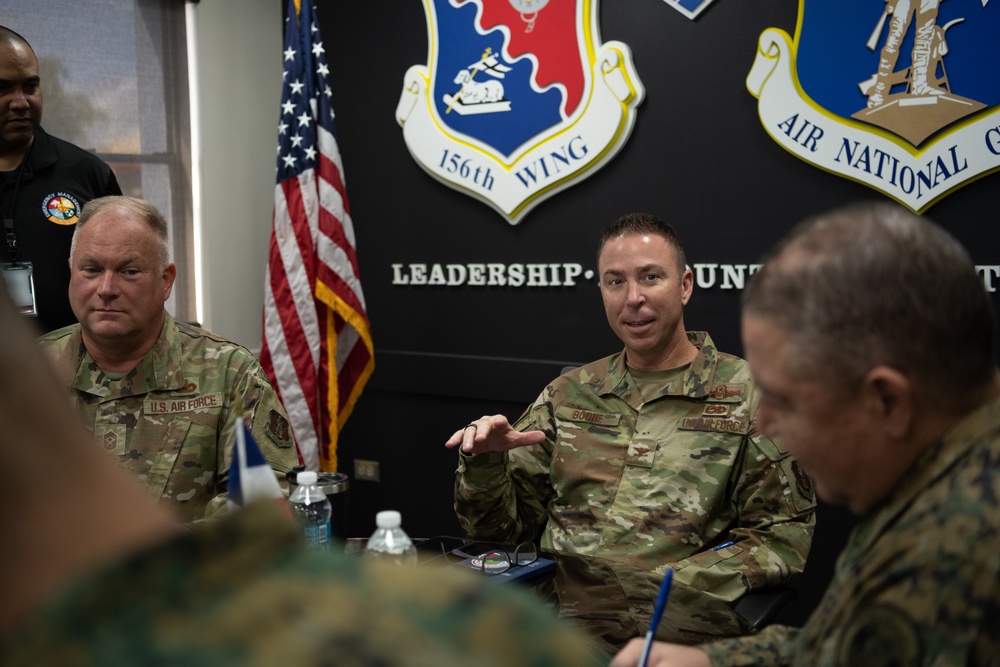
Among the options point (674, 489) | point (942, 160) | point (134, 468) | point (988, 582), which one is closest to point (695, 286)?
point (942, 160)

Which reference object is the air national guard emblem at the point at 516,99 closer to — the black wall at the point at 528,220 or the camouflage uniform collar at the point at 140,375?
the black wall at the point at 528,220

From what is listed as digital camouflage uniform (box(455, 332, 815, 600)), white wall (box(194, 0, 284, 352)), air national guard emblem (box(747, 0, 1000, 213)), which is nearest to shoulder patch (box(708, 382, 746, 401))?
Result: digital camouflage uniform (box(455, 332, 815, 600))

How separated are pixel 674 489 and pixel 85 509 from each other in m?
1.82

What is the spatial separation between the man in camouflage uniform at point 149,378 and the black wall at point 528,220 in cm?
153

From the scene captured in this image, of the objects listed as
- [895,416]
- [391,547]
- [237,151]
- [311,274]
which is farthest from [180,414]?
[237,151]

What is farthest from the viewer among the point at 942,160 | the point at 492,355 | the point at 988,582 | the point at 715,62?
the point at 492,355

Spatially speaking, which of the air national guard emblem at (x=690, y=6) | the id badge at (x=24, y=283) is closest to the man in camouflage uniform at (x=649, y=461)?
the air national guard emblem at (x=690, y=6)

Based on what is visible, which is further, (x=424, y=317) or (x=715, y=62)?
(x=424, y=317)

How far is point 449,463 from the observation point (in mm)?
3883

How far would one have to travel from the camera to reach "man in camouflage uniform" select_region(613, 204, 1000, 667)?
2.67 ft

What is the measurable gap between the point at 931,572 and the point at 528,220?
284 cm

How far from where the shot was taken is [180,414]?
7.13ft

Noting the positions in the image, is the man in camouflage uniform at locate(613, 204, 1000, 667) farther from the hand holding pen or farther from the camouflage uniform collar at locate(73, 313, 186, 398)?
the camouflage uniform collar at locate(73, 313, 186, 398)

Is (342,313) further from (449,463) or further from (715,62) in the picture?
(715,62)
